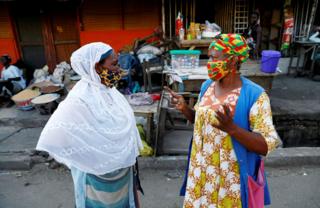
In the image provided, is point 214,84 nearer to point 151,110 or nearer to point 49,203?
point 151,110

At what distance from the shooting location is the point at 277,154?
4.11m

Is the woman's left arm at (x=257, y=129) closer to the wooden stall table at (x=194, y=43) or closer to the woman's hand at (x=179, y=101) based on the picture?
the woman's hand at (x=179, y=101)

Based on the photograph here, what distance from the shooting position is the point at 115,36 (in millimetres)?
7250

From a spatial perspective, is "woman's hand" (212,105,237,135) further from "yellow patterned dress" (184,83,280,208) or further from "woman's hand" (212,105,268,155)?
"yellow patterned dress" (184,83,280,208)

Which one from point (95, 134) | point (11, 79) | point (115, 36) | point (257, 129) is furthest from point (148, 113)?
point (11, 79)

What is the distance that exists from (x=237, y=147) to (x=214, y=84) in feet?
1.70

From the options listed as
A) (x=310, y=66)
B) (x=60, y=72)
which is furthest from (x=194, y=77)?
(x=310, y=66)

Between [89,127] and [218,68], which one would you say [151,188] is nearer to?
[89,127]

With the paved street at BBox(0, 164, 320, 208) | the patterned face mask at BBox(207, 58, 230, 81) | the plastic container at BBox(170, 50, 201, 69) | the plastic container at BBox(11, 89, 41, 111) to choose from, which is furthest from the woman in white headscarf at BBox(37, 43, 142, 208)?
the plastic container at BBox(11, 89, 41, 111)

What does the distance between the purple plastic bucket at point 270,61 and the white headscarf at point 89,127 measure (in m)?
3.81

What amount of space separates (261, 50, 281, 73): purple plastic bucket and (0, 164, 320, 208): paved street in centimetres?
201

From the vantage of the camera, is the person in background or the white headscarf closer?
the white headscarf

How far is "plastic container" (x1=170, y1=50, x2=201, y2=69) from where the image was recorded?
17.1ft

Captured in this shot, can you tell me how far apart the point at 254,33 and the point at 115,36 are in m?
4.02
